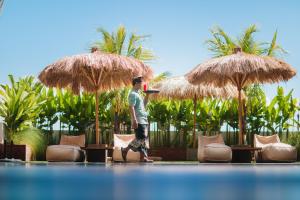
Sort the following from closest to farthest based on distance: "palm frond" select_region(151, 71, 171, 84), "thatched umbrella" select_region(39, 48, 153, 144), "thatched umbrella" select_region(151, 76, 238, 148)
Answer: "thatched umbrella" select_region(39, 48, 153, 144)
"thatched umbrella" select_region(151, 76, 238, 148)
"palm frond" select_region(151, 71, 171, 84)

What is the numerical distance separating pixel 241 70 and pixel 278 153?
2.24 meters

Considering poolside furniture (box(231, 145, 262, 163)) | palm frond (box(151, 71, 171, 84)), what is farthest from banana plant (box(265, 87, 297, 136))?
poolside furniture (box(231, 145, 262, 163))

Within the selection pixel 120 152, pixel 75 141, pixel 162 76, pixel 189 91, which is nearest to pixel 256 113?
pixel 189 91

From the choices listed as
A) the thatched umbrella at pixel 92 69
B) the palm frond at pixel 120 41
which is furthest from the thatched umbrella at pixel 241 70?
the palm frond at pixel 120 41

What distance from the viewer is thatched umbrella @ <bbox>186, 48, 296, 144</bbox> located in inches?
456

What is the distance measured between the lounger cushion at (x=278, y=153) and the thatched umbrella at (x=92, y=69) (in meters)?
3.27

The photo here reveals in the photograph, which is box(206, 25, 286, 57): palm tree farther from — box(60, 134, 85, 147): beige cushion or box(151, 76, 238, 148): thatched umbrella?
box(60, 134, 85, 147): beige cushion

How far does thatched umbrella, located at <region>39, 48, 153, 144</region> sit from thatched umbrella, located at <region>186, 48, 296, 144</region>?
128 centimetres

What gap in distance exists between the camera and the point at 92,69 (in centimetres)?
1210

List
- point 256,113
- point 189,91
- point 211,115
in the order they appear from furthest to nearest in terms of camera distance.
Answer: point 211,115, point 256,113, point 189,91

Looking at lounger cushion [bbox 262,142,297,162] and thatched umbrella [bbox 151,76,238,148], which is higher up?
thatched umbrella [bbox 151,76,238,148]

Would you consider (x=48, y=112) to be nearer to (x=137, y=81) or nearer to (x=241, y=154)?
(x=241, y=154)

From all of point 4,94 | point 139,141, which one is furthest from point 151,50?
point 139,141

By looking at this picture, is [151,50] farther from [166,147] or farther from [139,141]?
[139,141]
